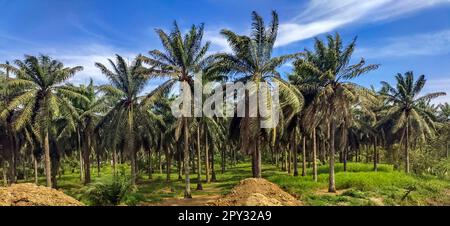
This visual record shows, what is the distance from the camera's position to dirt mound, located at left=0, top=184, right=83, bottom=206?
14.2m

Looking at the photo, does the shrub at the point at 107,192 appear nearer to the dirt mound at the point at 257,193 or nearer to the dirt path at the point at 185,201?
the dirt path at the point at 185,201

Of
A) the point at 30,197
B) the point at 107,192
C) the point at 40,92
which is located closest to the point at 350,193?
the point at 107,192

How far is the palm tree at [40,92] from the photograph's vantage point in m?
25.0

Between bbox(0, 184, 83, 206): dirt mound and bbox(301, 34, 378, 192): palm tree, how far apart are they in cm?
1756

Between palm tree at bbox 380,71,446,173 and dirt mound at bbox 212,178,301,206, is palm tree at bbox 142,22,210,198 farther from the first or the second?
palm tree at bbox 380,71,446,173

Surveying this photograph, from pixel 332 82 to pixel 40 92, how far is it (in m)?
21.2

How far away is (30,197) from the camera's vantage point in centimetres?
1467

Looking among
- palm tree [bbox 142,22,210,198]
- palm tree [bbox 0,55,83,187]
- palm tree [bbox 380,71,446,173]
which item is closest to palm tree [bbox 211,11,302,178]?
palm tree [bbox 142,22,210,198]
